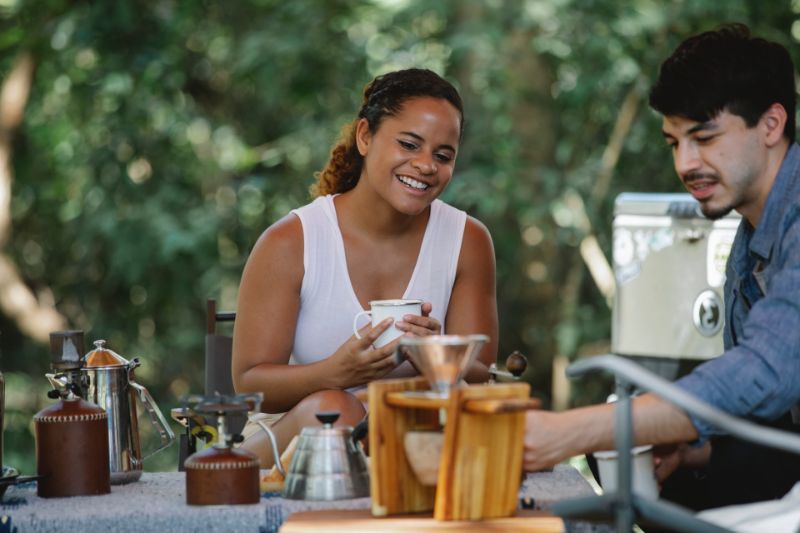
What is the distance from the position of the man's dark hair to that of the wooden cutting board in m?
0.92

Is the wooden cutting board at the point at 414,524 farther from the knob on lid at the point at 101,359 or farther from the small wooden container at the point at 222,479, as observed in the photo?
the knob on lid at the point at 101,359

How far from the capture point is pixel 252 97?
896 centimetres

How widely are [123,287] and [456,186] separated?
3.02 m

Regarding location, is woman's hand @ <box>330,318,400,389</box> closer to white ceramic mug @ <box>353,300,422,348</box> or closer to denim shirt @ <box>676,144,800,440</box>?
white ceramic mug @ <box>353,300,422,348</box>

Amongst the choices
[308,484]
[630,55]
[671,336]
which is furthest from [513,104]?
[308,484]

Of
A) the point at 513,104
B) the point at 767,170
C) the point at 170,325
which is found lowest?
the point at 170,325

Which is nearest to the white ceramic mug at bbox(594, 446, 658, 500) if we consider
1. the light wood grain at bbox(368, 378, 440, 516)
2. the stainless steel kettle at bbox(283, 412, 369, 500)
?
the light wood grain at bbox(368, 378, 440, 516)

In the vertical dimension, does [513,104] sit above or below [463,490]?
above

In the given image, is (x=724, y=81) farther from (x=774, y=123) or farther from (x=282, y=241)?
(x=282, y=241)

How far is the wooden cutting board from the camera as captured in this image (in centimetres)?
196

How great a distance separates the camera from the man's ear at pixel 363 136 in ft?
10.8

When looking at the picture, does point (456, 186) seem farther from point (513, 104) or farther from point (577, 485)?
point (577, 485)

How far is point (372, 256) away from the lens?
3252 millimetres

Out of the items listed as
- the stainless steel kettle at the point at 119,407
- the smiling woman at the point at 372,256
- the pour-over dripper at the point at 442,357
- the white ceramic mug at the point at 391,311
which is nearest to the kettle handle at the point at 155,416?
the stainless steel kettle at the point at 119,407
